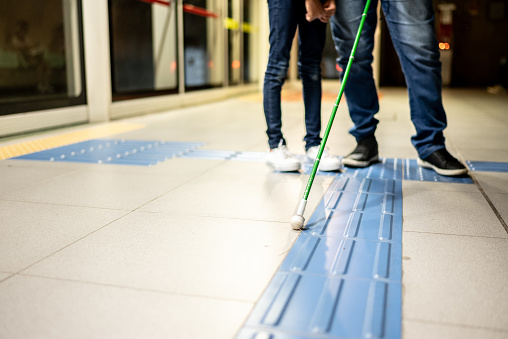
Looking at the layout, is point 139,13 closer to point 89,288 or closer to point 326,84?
point 326,84

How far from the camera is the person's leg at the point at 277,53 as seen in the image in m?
2.18

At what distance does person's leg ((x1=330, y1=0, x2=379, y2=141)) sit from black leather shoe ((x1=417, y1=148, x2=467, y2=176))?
0.30 metres

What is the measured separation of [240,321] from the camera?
0.96 metres

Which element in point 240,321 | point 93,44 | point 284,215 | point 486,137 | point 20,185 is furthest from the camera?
point 93,44

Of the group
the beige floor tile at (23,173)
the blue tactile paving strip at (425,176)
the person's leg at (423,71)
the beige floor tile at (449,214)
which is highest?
the person's leg at (423,71)

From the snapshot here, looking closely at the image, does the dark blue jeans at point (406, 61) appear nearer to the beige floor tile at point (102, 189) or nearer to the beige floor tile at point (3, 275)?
the beige floor tile at point (102, 189)

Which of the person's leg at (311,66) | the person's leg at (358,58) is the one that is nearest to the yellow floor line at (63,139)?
the person's leg at (311,66)

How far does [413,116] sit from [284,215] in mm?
932

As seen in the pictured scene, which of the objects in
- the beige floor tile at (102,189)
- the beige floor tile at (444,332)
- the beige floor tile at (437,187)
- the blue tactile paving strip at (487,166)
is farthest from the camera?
the blue tactile paving strip at (487,166)

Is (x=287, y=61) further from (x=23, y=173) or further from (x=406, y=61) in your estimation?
(x=23, y=173)

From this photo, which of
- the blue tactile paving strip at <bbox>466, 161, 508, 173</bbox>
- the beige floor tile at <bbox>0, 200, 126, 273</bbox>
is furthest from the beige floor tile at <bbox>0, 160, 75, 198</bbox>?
the blue tactile paving strip at <bbox>466, 161, 508, 173</bbox>

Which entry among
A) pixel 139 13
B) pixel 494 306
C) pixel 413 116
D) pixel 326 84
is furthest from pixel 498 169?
pixel 326 84

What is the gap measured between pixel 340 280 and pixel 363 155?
1.27 meters

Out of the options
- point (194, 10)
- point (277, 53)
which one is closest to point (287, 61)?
point (277, 53)
